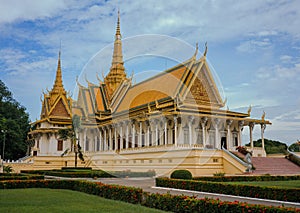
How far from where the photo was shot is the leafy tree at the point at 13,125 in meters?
45.6

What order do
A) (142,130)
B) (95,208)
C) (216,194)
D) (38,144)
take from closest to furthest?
(95,208) < (216,194) < (142,130) < (38,144)

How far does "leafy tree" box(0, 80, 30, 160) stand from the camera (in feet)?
150

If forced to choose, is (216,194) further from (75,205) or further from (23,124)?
(23,124)

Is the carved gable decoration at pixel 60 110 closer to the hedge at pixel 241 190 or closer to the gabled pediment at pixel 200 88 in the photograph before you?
the gabled pediment at pixel 200 88

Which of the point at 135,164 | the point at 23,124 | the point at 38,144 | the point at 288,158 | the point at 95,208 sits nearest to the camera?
the point at 95,208

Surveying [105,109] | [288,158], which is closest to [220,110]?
[288,158]

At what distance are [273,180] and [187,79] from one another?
14.7 meters

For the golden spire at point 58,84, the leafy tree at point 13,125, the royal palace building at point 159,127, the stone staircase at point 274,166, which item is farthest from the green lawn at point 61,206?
the golden spire at point 58,84

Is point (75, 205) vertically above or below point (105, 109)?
below

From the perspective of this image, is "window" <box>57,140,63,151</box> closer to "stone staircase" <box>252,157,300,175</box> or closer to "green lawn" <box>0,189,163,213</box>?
"stone staircase" <box>252,157,300,175</box>

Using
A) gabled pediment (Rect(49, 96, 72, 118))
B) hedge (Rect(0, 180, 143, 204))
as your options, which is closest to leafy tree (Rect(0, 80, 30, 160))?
gabled pediment (Rect(49, 96, 72, 118))

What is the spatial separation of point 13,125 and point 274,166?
35.8m

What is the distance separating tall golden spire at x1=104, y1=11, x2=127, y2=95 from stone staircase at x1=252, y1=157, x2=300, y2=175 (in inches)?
949

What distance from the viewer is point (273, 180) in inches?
741
